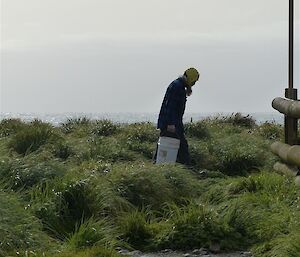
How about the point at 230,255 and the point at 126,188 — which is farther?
the point at 126,188

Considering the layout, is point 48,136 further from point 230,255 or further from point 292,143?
point 230,255

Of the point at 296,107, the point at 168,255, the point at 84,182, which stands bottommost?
the point at 168,255

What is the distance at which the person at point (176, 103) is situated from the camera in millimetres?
12391

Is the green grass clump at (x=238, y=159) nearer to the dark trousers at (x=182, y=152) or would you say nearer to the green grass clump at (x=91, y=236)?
the dark trousers at (x=182, y=152)

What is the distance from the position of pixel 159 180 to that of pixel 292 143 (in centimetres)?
336

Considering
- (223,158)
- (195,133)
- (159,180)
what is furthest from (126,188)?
(195,133)

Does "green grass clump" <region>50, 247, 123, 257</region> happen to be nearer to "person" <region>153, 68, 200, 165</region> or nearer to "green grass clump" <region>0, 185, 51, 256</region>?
"green grass clump" <region>0, 185, 51, 256</region>

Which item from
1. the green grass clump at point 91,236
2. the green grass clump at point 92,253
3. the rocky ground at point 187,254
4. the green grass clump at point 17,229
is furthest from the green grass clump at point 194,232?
the green grass clump at point 17,229

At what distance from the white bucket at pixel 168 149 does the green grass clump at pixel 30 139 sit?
2.22 meters

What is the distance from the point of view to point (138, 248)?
277 inches

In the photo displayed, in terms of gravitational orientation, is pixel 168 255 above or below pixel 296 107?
below

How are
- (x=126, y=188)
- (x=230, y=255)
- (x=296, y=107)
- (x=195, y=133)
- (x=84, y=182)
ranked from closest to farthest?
(x=230, y=255) → (x=84, y=182) → (x=126, y=188) → (x=296, y=107) → (x=195, y=133)

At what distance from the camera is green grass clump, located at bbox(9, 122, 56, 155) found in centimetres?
1280

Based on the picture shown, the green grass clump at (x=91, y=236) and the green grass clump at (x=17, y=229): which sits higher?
the green grass clump at (x=17, y=229)
